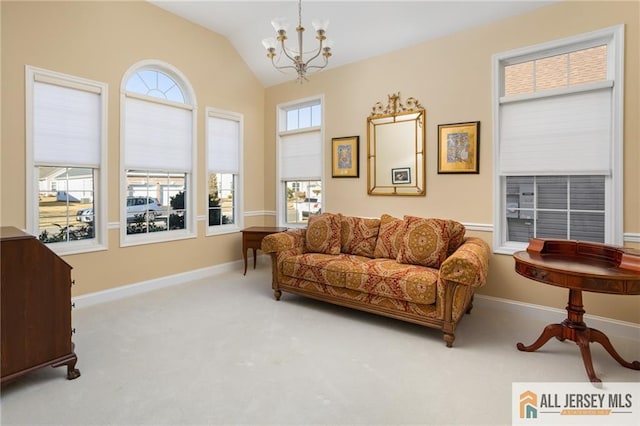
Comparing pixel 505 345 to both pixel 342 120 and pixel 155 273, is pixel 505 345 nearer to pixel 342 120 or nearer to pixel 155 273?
pixel 342 120

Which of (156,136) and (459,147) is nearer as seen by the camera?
(459,147)

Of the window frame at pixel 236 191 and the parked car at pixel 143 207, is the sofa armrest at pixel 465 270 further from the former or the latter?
the parked car at pixel 143 207

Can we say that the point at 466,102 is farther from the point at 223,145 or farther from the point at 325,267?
→ the point at 223,145

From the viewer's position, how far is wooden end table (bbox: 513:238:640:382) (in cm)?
198

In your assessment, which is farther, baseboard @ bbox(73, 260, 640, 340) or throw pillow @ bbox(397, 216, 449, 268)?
throw pillow @ bbox(397, 216, 449, 268)

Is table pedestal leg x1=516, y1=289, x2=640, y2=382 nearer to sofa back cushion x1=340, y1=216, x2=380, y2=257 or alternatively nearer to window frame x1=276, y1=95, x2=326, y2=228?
sofa back cushion x1=340, y1=216, x2=380, y2=257

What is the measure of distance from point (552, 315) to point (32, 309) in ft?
13.5

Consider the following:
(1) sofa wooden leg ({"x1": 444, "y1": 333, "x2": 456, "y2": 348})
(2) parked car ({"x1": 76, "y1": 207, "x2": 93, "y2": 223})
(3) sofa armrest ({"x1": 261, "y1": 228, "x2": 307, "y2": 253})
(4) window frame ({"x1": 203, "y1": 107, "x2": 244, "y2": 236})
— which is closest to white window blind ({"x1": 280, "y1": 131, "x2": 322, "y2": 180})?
(4) window frame ({"x1": 203, "y1": 107, "x2": 244, "y2": 236})

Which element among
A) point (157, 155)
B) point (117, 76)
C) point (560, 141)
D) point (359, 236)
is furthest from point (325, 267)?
point (117, 76)

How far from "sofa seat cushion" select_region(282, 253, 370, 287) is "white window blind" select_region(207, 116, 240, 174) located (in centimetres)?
210

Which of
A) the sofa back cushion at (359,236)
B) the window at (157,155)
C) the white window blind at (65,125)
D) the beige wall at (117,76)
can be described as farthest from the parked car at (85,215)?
the sofa back cushion at (359,236)

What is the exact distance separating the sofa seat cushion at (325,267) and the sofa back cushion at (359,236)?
148 mm

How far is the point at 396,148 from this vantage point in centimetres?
406

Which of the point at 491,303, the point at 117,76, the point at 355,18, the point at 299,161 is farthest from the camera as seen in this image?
the point at 299,161
